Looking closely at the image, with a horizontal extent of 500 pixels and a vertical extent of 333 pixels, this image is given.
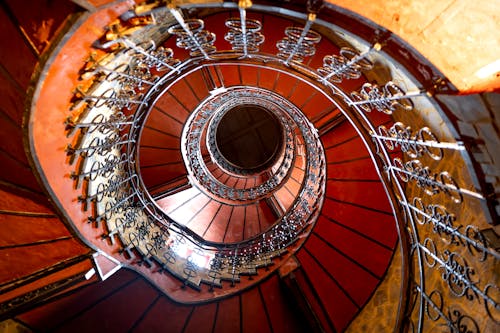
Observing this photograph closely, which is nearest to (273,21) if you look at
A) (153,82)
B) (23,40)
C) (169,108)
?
(153,82)

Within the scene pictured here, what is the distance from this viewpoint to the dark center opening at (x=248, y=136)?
863 centimetres

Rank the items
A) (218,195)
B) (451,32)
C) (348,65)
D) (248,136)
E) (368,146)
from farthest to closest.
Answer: (248,136) < (218,195) < (368,146) < (348,65) < (451,32)

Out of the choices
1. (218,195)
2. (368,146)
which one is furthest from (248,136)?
(368,146)

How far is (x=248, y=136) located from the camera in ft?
29.7

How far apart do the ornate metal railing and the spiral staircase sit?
2 centimetres

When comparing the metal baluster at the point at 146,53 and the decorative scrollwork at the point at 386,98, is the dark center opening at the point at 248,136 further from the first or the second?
the decorative scrollwork at the point at 386,98

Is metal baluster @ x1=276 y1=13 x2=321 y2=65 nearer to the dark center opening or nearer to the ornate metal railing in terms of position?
the ornate metal railing

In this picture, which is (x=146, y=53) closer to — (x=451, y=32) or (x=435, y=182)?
(x=451, y=32)

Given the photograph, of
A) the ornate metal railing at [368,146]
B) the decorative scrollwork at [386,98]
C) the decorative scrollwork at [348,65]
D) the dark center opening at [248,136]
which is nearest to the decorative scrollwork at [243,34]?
the ornate metal railing at [368,146]

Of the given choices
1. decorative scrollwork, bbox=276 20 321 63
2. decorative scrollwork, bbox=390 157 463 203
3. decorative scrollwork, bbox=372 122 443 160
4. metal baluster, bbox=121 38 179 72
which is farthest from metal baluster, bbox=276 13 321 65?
decorative scrollwork, bbox=390 157 463 203

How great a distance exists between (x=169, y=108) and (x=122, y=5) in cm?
352

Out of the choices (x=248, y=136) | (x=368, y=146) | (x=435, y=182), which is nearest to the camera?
(x=435, y=182)

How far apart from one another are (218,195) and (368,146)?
4566 mm

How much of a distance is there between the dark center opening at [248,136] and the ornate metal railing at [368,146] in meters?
5.17
